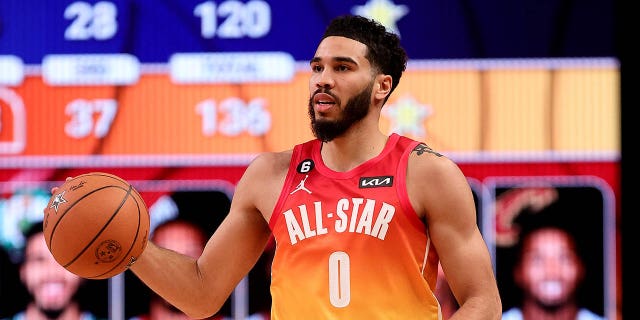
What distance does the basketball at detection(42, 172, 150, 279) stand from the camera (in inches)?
124

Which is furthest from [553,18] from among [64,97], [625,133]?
[64,97]

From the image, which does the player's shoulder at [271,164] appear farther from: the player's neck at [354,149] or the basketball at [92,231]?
the basketball at [92,231]

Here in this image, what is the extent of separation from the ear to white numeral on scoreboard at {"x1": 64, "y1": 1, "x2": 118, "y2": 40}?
2.44 m

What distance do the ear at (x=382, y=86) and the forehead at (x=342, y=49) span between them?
0.30 ft

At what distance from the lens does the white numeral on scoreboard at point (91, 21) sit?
545 centimetres

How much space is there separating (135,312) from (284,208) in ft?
7.56

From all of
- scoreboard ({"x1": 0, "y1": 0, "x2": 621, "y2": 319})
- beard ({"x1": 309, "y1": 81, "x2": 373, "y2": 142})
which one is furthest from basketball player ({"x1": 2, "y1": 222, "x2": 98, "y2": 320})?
beard ({"x1": 309, "y1": 81, "x2": 373, "y2": 142})

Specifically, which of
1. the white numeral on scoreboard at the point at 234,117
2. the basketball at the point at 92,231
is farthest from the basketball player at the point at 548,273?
the basketball at the point at 92,231

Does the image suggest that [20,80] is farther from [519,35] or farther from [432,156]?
[432,156]

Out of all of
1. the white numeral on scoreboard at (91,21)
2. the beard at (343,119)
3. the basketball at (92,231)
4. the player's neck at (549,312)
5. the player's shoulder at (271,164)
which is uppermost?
the white numeral on scoreboard at (91,21)

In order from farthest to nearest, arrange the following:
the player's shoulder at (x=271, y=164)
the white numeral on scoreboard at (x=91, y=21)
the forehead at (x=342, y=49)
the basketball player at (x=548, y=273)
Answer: the white numeral on scoreboard at (x=91, y=21), the basketball player at (x=548, y=273), the player's shoulder at (x=271, y=164), the forehead at (x=342, y=49)

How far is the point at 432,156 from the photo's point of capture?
324 cm

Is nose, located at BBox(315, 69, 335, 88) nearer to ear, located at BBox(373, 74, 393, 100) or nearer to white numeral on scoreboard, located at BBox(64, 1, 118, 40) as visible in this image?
ear, located at BBox(373, 74, 393, 100)

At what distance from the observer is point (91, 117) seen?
543cm
